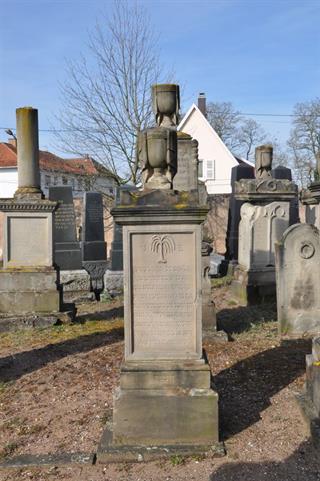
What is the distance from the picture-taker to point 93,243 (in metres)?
12.0

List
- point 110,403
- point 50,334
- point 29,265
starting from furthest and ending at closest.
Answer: point 29,265 → point 50,334 → point 110,403

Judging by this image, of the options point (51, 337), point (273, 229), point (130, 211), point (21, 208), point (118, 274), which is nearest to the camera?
point (130, 211)

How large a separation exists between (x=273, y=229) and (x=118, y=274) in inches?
164

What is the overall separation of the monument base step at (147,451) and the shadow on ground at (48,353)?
2.36 metres

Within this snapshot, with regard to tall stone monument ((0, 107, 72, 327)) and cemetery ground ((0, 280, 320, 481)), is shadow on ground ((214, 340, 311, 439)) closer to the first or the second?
cemetery ground ((0, 280, 320, 481))

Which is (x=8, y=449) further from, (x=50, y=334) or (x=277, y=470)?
(x=50, y=334)

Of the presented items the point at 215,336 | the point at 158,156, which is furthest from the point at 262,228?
the point at 158,156

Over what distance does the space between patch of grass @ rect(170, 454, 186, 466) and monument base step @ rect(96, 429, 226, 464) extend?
0.8 inches

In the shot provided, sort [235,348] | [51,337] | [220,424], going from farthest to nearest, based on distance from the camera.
Answer: 1. [51,337]
2. [235,348]
3. [220,424]

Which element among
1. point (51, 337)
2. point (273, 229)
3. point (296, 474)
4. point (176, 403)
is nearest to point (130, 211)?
point (176, 403)

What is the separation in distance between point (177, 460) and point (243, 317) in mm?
5133

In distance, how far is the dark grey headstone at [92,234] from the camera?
39.3 feet

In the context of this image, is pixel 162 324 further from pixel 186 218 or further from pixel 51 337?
pixel 51 337

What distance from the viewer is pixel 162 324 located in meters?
3.77
